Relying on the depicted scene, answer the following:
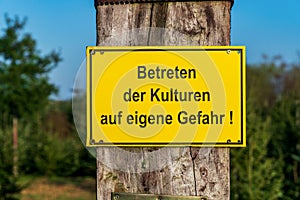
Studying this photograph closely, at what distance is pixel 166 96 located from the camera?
1.49 m

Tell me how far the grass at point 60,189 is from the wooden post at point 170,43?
9199 mm

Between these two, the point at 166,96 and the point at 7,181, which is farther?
the point at 7,181

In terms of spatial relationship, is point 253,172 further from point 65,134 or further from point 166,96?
point 65,134

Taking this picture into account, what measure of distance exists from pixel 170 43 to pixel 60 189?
12.2m

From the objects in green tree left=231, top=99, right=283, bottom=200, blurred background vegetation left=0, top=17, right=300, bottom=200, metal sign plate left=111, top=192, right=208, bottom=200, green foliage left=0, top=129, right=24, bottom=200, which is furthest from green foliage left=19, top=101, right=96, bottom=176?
metal sign plate left=111, top=192, right=208, bottom=200

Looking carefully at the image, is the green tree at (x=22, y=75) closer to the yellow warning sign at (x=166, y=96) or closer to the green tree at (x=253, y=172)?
the green tree at (x=253, y=172)

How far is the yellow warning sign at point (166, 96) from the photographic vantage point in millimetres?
1476

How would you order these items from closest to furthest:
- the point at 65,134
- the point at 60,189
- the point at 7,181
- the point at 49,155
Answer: the point at 7,181, the point at 60,189, the point at 49,155, the point at 65,134

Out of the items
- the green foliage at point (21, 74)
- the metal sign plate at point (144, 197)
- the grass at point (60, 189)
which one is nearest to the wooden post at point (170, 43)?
the metal sign plate at point (144, 197)

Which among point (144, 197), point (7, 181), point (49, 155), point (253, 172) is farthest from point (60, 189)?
point (144, 197)

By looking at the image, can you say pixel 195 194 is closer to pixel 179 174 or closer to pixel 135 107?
pixel 179 174

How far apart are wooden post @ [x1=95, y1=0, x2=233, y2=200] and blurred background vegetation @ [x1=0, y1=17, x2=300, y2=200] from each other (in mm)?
4802

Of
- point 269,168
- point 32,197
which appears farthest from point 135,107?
point 32,197

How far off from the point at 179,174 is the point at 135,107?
233 millimetres
